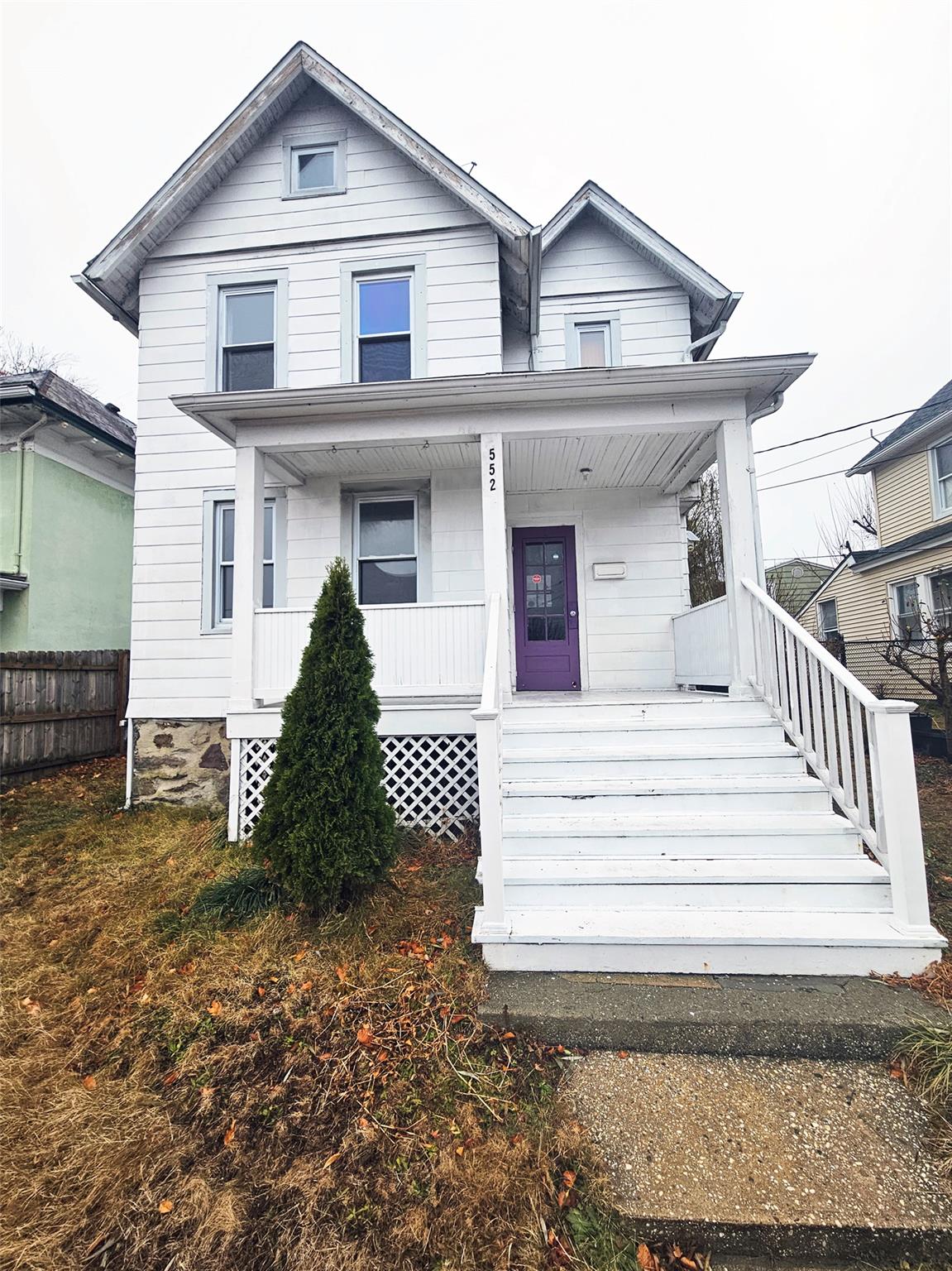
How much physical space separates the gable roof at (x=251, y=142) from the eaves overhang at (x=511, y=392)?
2.65m

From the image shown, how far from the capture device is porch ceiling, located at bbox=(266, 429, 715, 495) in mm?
5422

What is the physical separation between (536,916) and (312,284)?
7.11 m

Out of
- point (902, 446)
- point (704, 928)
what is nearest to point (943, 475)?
point (902, 446)

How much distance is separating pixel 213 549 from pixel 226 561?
19 centimetres

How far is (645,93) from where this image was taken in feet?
40.4

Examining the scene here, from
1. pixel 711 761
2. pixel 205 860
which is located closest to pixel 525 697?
pixel 711 761

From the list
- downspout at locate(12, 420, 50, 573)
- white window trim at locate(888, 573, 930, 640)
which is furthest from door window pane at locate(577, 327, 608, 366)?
white window trim at locate(888, 573, 930, 640)

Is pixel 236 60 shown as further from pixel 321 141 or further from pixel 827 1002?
pixel 827 1002

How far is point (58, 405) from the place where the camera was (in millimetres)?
8055

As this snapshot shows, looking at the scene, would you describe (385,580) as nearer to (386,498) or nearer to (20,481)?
(386,498)

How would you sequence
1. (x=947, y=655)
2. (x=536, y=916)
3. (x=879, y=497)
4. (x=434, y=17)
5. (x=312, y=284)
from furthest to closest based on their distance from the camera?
(x=879, y=497) < (x=434, y=17) < (x=947, y=655) < (x=312, y=284) < (x=536, y=916)

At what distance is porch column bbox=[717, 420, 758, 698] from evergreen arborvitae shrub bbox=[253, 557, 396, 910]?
3048 millimetres

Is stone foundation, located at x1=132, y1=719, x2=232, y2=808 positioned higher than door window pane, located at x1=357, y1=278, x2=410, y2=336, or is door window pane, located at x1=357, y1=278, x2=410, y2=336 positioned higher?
door window pane, located at x1=357, y1=278, x2=410, y2=336

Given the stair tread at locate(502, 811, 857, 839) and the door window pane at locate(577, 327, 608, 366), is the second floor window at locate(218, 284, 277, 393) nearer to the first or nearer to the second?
the door window pane at locate(577, 327, 608, 366)
